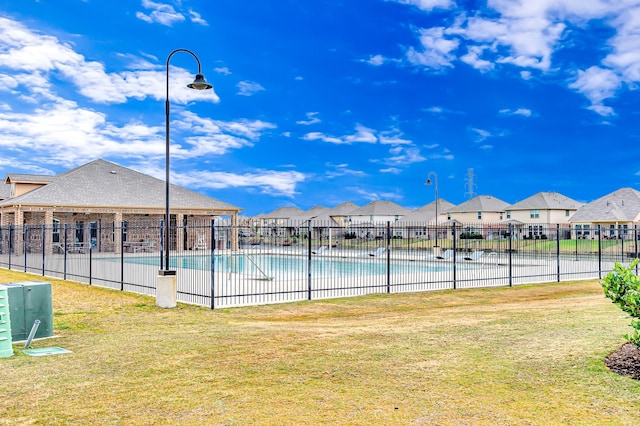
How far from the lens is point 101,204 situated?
43938 mm

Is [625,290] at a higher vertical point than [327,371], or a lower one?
higher

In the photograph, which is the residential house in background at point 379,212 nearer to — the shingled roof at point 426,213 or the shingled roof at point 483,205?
the shingled roof at point 426,213

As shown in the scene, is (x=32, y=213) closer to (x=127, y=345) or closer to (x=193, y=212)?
(x=193, y=212)

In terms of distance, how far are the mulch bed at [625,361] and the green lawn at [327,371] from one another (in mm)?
170

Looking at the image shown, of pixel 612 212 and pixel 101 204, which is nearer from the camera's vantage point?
pixel 101 204

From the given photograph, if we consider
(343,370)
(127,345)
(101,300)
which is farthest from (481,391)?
(101,300)

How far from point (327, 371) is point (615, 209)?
63.4 m

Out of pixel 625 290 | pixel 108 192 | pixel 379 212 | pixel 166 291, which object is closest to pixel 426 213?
pixel 379 212

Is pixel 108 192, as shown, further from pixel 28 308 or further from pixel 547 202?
pixel 547 202

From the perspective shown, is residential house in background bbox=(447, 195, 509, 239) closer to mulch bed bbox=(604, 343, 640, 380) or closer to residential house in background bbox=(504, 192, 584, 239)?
residential house in background bbox=(504, 192, 584, 239)

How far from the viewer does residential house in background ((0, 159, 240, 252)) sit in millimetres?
41906

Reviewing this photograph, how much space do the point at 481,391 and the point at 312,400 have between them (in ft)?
6.74

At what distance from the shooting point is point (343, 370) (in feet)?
25.3

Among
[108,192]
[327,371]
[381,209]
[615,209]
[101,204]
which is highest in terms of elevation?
[381,209]
